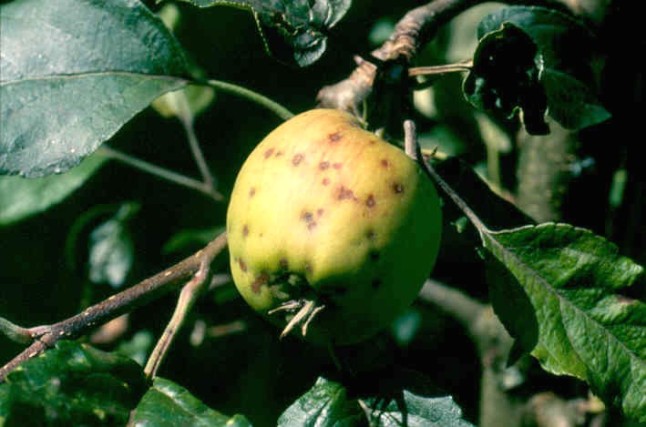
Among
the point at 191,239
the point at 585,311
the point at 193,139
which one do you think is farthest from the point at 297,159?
the point at 193,139

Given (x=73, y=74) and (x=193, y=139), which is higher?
(x=73, y=74)

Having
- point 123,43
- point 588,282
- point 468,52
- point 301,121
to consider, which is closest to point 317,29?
point 301,121

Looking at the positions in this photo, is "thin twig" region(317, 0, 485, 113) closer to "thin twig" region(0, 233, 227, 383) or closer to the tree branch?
the tree branch

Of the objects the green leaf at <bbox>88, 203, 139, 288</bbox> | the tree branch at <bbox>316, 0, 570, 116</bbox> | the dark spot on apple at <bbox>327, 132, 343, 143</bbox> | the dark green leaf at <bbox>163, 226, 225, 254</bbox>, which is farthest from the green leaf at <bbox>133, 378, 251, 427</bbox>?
→ the green leaf at <bbox>88, 203, 139, 288</bbox>

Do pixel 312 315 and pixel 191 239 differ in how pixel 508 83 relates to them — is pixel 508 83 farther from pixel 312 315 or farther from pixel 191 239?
pixel 191 239

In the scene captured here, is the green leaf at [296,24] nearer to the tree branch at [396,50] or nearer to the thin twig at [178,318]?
the tree branch at [396,50]
